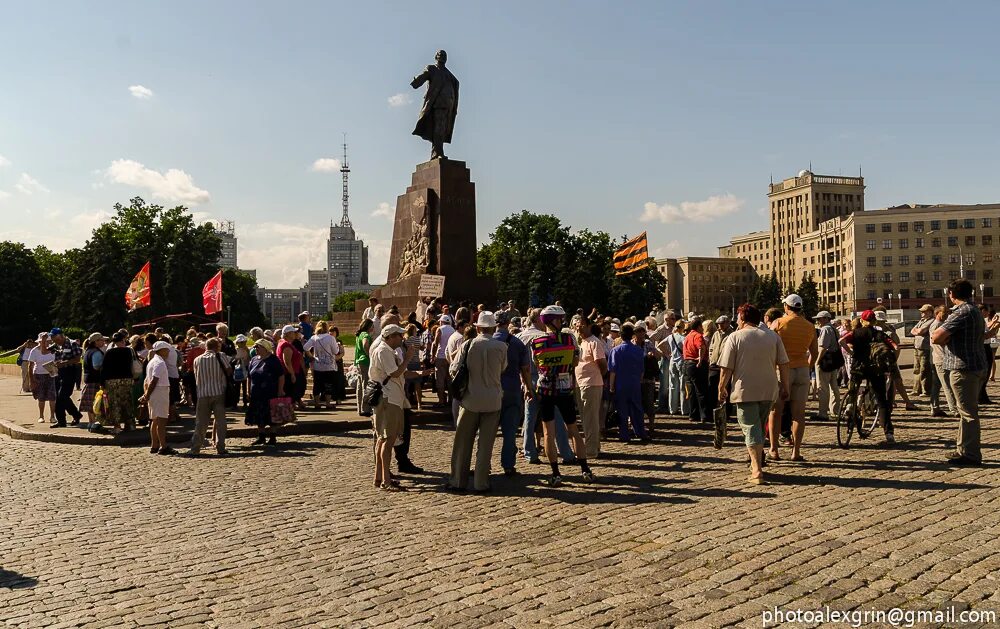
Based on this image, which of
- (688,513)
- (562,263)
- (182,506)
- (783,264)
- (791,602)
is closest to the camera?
(791,602)

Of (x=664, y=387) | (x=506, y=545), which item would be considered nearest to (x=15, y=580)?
(x=506, y=545)

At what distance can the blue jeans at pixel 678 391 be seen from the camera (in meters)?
15.1

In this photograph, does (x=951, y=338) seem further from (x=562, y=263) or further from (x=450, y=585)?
(x=562, y=263)

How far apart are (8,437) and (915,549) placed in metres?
15.3

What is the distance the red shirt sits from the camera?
43.7 feet

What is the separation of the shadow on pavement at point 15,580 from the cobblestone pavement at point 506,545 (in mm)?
20

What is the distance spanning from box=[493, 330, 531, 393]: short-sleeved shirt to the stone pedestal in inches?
626

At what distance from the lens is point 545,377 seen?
30.5 ft

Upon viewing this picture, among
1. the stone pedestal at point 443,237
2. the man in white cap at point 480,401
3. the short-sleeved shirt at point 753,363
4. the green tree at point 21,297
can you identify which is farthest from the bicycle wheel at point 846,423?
the green tree at point 21,297

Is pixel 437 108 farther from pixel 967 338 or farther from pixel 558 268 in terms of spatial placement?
pixel 558 268

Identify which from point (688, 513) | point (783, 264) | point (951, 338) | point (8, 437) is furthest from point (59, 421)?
point (783, 264)

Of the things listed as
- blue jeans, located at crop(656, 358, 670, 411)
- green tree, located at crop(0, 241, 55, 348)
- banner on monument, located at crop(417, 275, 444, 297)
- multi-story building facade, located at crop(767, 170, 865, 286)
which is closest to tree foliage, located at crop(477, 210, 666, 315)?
green tree, located at crop(0, 241, 55, 348)

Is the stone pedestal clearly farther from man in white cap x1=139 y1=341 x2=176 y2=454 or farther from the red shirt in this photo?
man in white cap x1=139 y1=341 x2=176 y2=454

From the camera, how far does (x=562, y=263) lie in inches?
3039
